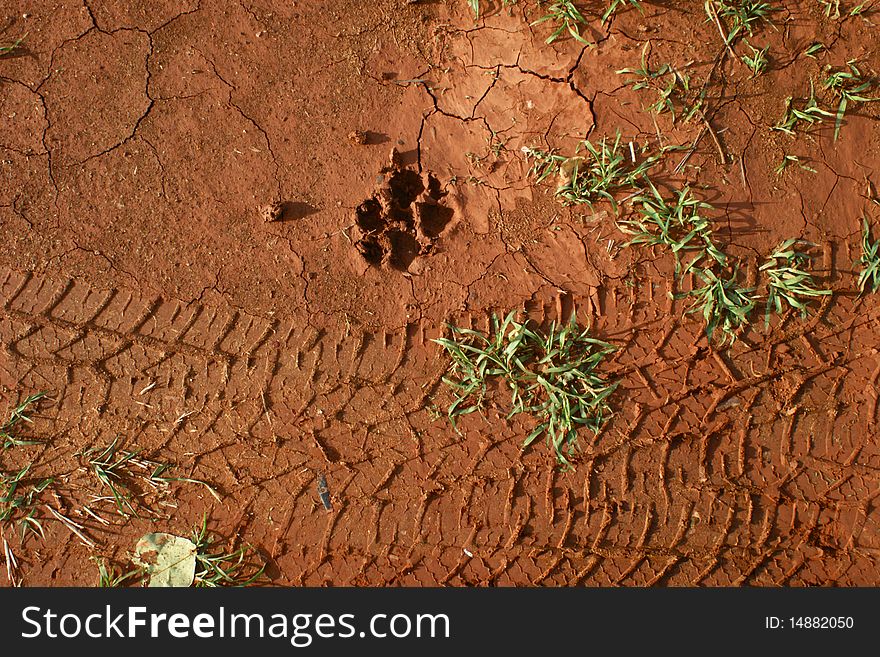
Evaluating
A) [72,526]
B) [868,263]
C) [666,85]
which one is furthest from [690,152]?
[72,526]

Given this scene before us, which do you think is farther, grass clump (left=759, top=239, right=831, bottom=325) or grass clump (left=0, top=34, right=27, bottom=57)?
grass clump (left=0, top=34, right=27, bottom=57)

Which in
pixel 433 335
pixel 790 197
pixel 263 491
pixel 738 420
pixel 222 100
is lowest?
pixel 263 491

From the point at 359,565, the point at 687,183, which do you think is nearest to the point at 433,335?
the point at 359,565

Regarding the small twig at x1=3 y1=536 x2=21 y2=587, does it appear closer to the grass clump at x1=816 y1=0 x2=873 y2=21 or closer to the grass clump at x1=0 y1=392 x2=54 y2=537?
Answer: the grass clump at x1=0 y1=392 x2=54 y2=537

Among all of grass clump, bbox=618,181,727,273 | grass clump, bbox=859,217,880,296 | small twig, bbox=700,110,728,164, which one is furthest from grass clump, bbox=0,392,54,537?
grass clump, bbox=859,217,880,296

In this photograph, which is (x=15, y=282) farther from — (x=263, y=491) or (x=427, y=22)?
(x=427, y=22)

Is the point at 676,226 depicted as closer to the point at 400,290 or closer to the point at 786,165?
the point at 786,165
